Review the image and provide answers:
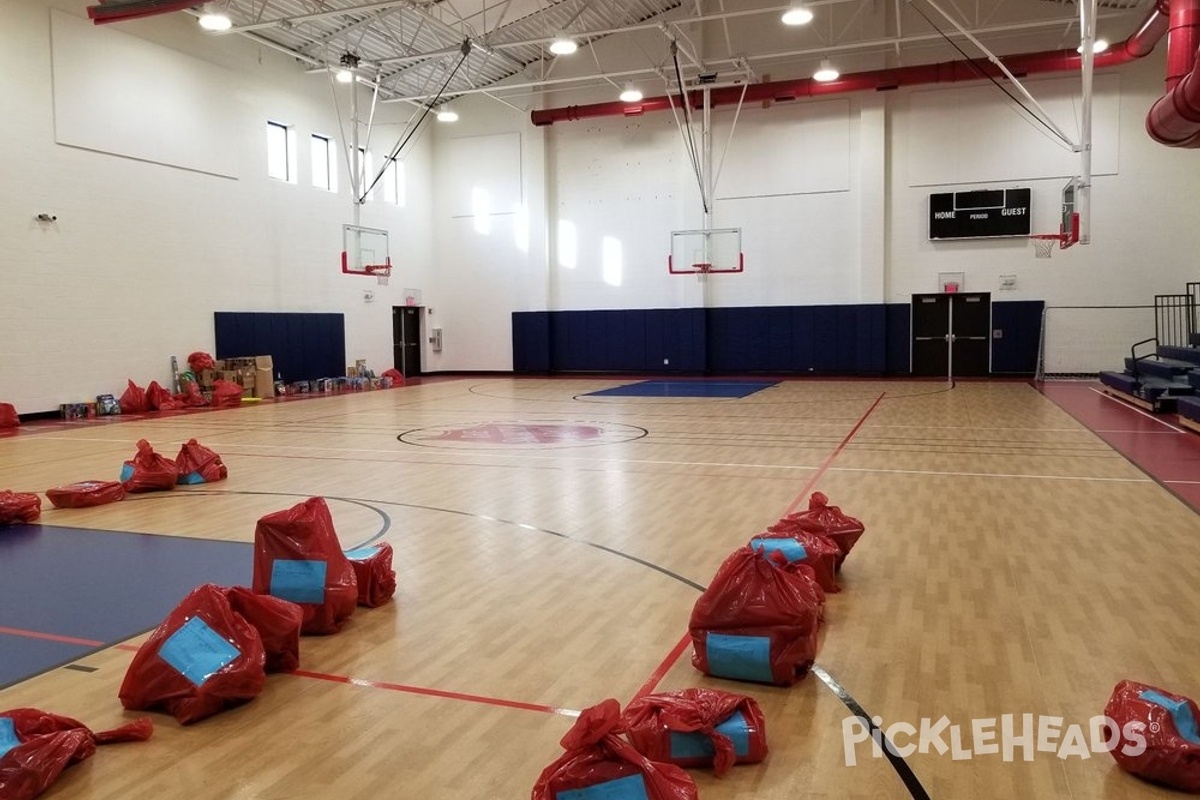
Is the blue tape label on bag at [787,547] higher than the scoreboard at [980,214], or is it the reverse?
the scoreboard at [980,214]

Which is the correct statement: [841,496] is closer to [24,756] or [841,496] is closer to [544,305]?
[24,756]

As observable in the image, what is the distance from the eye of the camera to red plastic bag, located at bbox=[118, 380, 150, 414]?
674 inches

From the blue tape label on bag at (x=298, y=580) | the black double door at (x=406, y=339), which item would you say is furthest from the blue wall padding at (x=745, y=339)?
the blue tape label on bag at (x=298, y=580)

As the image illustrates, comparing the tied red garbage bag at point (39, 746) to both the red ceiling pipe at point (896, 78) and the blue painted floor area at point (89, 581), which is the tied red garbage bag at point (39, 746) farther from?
the red ceiling pipe at point (896, 78)

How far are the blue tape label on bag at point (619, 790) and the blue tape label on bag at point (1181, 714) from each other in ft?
6.20

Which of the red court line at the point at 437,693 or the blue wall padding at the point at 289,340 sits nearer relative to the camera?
the red court line at the point at 437,693

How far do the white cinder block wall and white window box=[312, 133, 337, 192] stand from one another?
0.32 metres

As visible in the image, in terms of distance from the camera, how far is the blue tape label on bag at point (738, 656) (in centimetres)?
380

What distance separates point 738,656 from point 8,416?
15343mm

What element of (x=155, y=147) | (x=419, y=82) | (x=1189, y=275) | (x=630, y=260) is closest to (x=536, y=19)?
(x=419, y=82)

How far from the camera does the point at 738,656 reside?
3.83 metres

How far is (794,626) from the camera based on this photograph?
3.79 m

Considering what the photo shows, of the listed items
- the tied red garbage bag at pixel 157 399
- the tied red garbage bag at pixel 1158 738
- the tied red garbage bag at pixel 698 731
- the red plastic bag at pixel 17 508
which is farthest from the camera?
the tied red garbage bag at pixel 157 399
